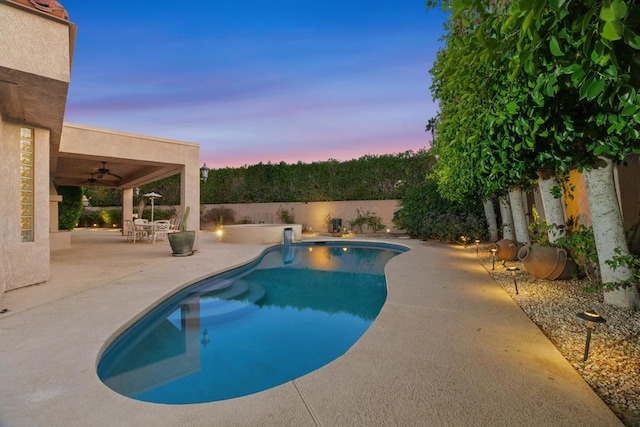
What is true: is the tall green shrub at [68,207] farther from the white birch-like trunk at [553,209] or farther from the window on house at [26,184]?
the white birch-like trunk at [553,209]

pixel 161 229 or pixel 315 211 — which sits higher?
pixel 315 211

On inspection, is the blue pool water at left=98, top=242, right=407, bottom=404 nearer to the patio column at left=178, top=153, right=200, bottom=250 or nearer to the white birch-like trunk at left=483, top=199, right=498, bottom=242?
the patio column at left=178, top=153, right=200, bottom=250

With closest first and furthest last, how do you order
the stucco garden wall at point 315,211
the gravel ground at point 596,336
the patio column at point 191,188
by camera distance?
the gravel ground at point 596,336 → the patio column at point 191,188 → the stucco garden wall at point 315,211

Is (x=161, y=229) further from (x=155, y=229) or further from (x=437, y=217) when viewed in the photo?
(x=437, y=217)

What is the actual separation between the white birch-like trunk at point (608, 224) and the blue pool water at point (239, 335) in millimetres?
3320

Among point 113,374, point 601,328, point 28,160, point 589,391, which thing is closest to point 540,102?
point 589,391

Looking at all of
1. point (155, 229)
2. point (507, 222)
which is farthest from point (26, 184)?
point (507, 222)

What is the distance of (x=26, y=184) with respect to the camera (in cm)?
609

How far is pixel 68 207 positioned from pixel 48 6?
519 inches

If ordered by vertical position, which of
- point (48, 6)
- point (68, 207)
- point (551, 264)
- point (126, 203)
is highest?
point (48, 6)

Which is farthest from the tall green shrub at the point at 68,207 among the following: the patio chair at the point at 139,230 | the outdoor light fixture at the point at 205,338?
the outdoor light fixture at the point at 205,338

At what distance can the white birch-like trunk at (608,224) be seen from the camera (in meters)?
4.28

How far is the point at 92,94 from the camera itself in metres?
15.4

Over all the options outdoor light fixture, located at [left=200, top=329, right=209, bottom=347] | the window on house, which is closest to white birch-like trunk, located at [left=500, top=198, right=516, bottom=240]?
outdoor light fixture, located at [left=200, top=329, right=209, bottom=347]
